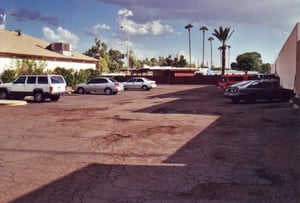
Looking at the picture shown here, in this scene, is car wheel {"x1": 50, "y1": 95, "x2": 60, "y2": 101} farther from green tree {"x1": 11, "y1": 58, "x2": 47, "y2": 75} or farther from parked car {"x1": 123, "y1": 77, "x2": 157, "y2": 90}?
parked car {"x1": 123, "y1": 77, "x2": 157, "y2": 90}

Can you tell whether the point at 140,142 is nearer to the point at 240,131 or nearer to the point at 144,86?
the point at 240,131

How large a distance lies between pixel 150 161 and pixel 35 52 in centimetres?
3347

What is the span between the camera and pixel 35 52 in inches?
1526

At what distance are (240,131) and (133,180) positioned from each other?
660 centimetres

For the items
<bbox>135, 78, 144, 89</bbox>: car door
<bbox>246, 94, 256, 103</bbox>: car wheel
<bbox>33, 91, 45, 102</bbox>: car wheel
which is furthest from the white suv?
<bbox>135, 78, 144, 89</bbox>: car door

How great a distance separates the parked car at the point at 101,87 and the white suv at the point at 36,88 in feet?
30.0

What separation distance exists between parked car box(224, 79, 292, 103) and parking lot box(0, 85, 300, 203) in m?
8.88

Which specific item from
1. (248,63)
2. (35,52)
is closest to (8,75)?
(35,52)

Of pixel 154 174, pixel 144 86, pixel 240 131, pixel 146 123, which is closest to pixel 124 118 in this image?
pixel 146 123

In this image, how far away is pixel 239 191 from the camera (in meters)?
6.24

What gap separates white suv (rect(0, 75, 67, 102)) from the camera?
2481cm

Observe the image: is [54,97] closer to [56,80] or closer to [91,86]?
[56,80]

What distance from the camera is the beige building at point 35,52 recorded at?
34403mm

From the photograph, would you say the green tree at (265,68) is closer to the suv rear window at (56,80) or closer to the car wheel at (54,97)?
the car wheel at (54,97)
